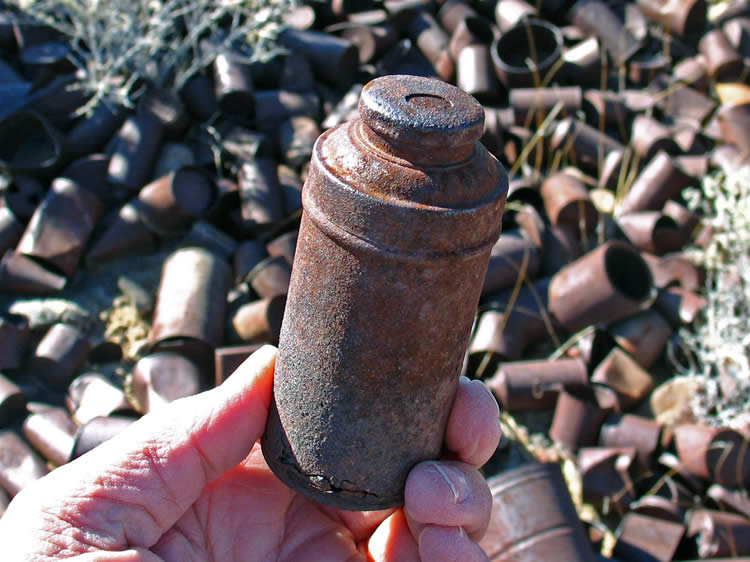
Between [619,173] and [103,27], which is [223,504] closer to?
[619,173]

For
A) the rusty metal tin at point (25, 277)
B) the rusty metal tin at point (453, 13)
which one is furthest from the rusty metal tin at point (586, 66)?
the rusty metal tin at point (25, 277)

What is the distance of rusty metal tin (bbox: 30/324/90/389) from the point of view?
4.26 metres

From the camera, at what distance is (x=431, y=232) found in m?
1.74

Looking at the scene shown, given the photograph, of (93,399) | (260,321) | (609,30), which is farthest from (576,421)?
(609,30)

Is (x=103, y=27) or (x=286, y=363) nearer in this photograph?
(x=286, y=363)

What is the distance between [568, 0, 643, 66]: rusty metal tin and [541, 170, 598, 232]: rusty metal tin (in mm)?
1869

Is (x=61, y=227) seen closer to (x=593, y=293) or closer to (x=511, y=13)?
(x=593, y=293)

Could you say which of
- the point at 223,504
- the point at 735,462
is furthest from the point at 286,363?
the point at 735,462

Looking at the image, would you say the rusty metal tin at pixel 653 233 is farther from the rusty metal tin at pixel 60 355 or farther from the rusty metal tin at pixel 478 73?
the rusty metal tin at pixel 60 355

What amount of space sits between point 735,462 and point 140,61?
4.91m

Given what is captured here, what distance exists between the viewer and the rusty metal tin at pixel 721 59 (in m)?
6.66

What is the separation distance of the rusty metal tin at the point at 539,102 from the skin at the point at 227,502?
403 cm

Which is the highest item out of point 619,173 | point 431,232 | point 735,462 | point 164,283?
point 431,232

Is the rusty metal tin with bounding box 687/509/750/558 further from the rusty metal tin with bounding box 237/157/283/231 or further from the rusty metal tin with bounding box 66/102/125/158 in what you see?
the rusty metal tin with bounding box 66/102/125/158
